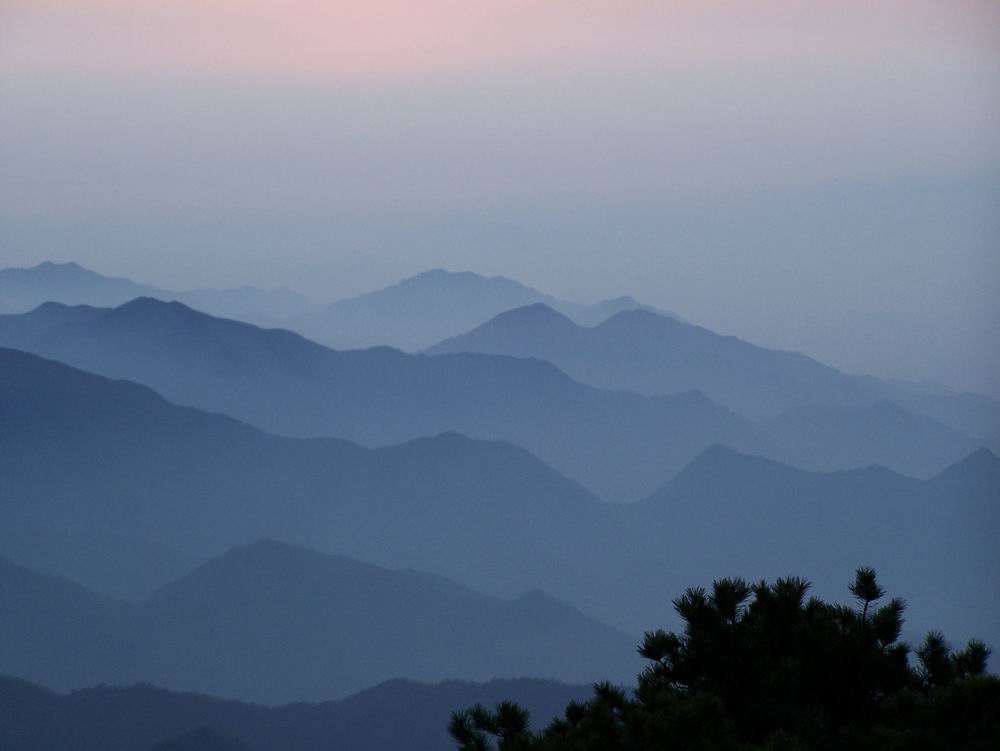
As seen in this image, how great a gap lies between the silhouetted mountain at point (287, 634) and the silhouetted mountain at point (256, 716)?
29.0m

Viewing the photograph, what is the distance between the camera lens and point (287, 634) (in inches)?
4338

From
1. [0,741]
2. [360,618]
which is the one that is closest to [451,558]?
[360,618]

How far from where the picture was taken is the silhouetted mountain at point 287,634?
339 ft

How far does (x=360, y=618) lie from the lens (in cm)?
11025

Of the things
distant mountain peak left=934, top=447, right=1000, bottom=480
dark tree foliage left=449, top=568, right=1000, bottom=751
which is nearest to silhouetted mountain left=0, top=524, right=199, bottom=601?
dark tree foliage left=449, top=568, right=1000, bottom=751

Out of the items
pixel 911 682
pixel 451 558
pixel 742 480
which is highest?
pixel 742 480

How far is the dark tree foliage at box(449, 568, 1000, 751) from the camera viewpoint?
25.0 feet

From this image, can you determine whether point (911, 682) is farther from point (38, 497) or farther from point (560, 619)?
point (38, 497)

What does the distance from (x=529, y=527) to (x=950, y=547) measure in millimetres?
68842

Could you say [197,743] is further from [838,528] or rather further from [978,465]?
[978,465]

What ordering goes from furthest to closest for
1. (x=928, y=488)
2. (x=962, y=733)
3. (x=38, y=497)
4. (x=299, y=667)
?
1. (x=928, y=488)
2. (x=38, y=497)
3. (x=299, y=667)
4. (x=962, y=733)

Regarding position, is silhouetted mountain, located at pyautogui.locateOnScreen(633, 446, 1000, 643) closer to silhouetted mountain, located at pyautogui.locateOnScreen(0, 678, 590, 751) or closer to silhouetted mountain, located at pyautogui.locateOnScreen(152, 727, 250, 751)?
silhouetted mountain, located at pyautogui.locateOnScreen(0, 678, 590, 751)

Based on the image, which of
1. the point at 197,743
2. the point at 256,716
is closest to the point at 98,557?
the point at 256,716

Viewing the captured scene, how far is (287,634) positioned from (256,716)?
3931 cm
